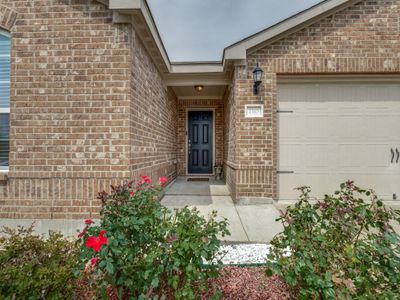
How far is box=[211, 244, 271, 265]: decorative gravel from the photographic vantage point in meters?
2.30

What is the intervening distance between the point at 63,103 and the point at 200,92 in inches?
187

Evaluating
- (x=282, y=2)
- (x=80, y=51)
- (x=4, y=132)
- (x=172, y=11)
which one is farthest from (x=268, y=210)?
(x=172, y=11)

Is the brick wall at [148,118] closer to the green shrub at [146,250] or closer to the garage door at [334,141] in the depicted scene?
the green shrub at [146,250]

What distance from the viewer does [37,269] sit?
1443mm

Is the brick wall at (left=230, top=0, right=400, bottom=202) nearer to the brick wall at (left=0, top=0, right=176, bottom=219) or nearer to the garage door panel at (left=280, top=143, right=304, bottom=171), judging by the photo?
the garage door panel at (left=280, top=143, right=304, bottom=171)

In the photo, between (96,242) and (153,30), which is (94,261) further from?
(153,30)

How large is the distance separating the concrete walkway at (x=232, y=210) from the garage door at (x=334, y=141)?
3.13ft

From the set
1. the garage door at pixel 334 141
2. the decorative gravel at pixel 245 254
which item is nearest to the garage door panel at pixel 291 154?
the garage door at pixel 334 141

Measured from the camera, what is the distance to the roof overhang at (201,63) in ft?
10.5

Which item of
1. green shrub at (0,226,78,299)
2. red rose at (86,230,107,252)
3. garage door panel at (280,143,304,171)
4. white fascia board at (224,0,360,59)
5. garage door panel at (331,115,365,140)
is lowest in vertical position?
green shrub at (0,226,78,299)

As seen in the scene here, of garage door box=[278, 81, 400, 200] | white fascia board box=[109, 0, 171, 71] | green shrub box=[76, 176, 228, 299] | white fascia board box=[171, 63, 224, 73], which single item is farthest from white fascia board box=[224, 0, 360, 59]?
green shrub box=[76, 176, 228, 299]

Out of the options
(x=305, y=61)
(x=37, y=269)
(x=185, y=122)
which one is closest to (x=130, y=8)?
(x=37, y=269)

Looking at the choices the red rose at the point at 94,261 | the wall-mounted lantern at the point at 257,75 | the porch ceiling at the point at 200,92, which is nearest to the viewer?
the red rose at the point at 94,261

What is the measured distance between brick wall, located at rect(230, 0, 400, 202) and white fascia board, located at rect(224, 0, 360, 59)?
17 centimetres
